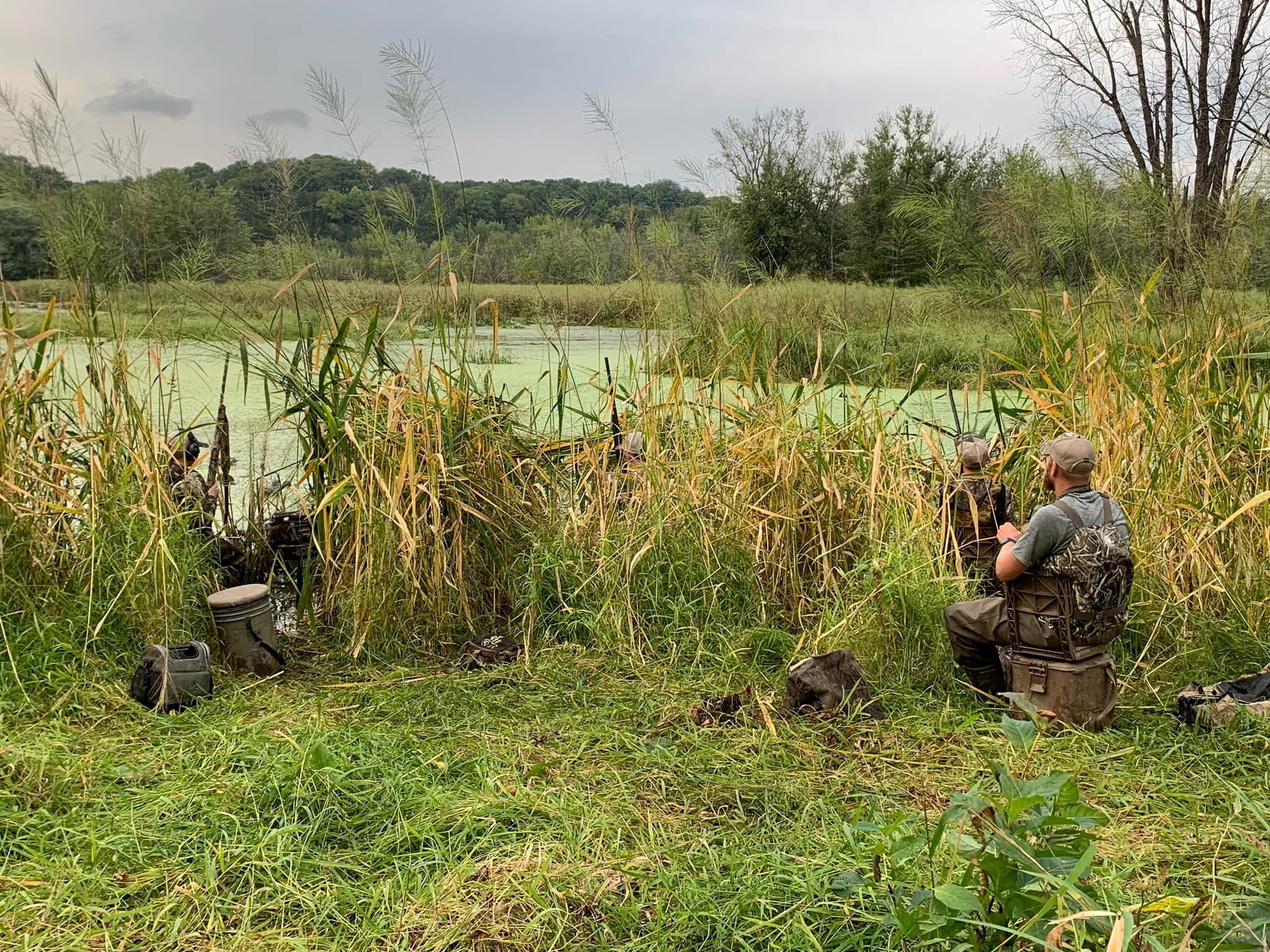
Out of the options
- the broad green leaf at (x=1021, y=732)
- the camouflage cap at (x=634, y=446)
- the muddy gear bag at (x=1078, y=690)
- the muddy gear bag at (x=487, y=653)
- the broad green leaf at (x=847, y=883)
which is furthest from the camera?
the camouflage cap at (x=634, y=446)

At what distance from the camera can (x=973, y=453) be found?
12.9 ft

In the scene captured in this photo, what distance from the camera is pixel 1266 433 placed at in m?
3.82

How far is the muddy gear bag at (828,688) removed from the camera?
10.7ft

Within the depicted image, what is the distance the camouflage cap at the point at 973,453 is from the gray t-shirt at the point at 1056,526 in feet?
2.72

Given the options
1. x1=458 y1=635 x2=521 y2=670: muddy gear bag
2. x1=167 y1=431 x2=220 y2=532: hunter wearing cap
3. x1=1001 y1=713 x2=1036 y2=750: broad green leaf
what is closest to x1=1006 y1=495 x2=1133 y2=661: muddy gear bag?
x1=1001 y1=713 x2=1036 y2=750: broad green leaf

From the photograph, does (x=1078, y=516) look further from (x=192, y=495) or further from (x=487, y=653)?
(x=192, y=495)

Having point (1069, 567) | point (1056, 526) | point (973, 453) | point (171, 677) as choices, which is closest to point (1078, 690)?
point (1069, 567)

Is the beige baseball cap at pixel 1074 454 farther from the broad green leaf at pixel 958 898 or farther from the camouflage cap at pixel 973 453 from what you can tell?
the broad green leaf at pixel 958 898

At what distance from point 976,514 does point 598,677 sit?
5.72 ft

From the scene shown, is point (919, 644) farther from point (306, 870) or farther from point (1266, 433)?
point (306, 870)

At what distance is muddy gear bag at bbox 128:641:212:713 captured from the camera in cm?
335

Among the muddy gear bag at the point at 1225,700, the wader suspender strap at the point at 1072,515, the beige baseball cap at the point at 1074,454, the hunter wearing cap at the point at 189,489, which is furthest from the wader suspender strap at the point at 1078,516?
the hunter wearing cap at the point at 189,489

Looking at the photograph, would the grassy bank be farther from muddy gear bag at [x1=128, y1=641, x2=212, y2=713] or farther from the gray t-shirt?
the gray t-shirt

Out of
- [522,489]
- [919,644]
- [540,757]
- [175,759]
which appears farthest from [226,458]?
[919,644]
